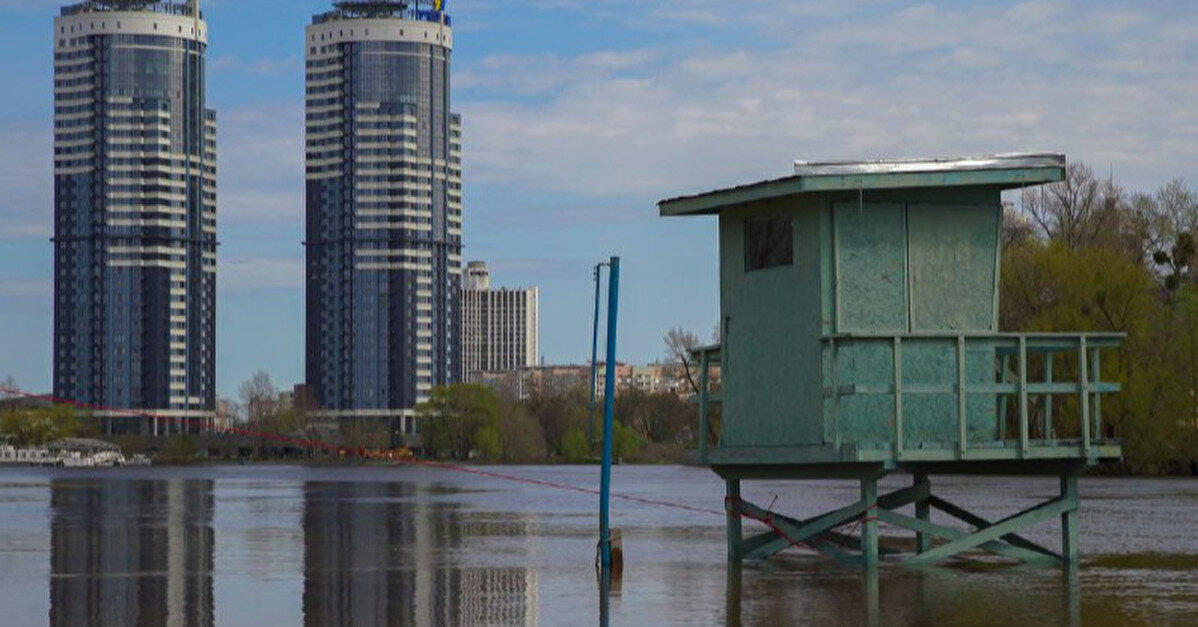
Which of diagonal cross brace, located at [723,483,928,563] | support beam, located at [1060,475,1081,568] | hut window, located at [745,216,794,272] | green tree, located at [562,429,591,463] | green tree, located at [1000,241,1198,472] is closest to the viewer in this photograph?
hut window, located at [745,216,794,272]

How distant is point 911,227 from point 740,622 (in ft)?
21.4

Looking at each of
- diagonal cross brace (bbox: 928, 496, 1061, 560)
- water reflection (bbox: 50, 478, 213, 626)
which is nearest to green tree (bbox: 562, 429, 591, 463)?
water reflection (bbox: 50, 478, 213, 626)

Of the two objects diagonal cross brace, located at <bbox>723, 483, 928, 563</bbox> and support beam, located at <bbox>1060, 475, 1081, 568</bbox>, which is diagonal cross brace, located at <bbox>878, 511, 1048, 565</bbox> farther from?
support beam, located at <bbox>1060, 475, 1081, 568</bbox>

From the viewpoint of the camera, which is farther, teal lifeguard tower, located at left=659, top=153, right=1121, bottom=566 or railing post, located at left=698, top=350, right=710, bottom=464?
railing post, located at left=698, top=350, right=710, bottom=464

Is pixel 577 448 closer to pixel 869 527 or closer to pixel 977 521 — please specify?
pixel 977 521

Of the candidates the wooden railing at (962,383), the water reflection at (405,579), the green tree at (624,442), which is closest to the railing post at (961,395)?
the wooden railing at (962,383)

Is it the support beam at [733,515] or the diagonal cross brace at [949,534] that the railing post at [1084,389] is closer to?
the diagonal cross brace at [949,534]

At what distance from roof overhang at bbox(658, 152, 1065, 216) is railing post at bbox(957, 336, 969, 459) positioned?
1768 mm

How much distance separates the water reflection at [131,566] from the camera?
19219 millimetres

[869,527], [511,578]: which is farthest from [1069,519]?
[511,578]

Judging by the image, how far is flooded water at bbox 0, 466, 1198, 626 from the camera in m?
18.7

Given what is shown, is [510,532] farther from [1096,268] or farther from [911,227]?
[1096,268]

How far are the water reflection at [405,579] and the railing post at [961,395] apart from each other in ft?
16.0

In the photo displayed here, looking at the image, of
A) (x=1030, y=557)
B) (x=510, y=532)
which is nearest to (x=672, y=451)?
(x=510, y=532)
